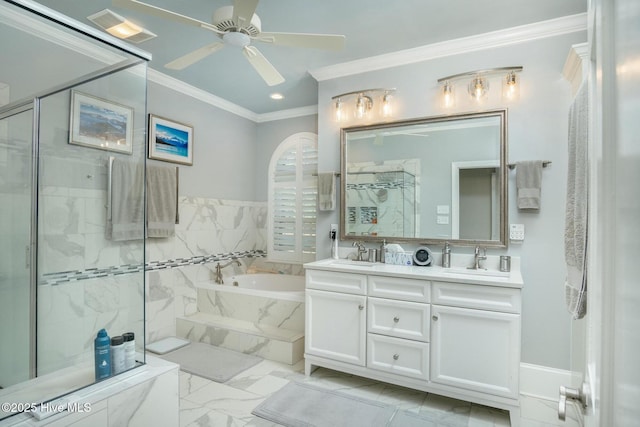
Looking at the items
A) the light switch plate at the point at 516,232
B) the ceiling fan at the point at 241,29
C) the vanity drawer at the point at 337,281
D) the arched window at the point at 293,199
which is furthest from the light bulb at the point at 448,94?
the arched window at the point at 293,199

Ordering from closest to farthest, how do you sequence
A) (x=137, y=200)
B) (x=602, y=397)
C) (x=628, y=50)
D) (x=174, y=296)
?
(x=628, y=50), (x=602, y=397), (x=137, y=200), (x=174, y=296)

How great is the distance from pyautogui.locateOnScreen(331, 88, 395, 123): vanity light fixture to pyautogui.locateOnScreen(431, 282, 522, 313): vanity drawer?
1626 millimetres

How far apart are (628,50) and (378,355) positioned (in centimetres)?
249

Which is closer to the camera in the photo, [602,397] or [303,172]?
[602,397]

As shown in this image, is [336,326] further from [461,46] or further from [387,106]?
[461,46]

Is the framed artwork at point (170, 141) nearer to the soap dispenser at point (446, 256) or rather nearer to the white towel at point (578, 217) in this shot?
the soap dispenser at point (446, 256)

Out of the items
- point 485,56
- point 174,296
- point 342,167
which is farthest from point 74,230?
point 485,56

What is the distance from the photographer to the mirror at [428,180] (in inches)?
104

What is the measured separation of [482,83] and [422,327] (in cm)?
194

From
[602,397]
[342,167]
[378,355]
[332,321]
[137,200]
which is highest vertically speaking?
[342,167]

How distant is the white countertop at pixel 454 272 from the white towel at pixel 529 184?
16.9 inches

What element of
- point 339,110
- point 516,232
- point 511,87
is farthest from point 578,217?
point 339,110

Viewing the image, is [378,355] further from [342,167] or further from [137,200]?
[137,200]

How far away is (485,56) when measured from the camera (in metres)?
2.69
